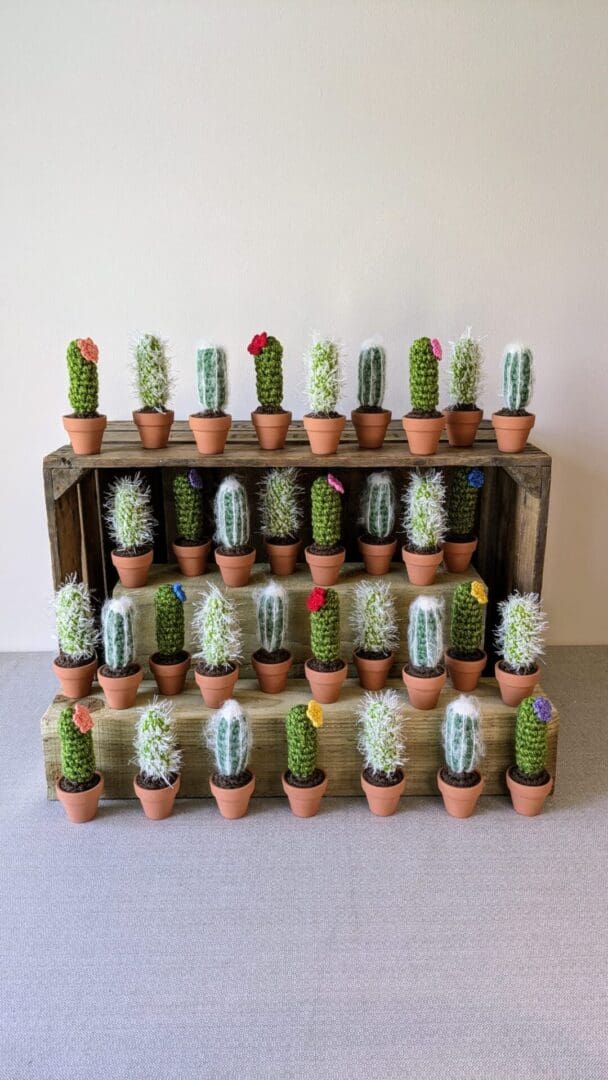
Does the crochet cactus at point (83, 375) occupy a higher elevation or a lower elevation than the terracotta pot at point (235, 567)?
higher

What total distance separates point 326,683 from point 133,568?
58 centimetres

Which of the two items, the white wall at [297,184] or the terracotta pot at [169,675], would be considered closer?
the terracotta pot at [169,675]

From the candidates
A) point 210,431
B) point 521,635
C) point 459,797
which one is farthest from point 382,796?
point 210,431

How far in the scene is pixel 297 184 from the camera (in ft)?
8.24

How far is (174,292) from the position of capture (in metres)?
2.59

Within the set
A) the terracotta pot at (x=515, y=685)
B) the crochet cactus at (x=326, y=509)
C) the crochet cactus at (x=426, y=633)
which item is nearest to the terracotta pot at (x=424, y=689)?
the crochet cactus at (x=426, y=633)

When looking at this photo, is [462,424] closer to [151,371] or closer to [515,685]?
[515,685]

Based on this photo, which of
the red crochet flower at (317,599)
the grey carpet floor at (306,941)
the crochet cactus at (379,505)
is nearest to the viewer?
the grey carpet floor at (306,941)

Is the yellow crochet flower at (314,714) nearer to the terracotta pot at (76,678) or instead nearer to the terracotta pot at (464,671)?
the terracotta pot at (464,671)

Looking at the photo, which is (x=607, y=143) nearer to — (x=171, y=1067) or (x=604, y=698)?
(x=604, y=698)

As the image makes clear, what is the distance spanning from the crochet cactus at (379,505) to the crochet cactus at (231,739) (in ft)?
1.99

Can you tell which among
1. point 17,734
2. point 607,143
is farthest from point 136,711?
point 607,143

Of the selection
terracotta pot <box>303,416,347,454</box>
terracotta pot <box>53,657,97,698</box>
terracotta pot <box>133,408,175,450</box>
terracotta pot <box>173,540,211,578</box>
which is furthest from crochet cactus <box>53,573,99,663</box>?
terracotta pot <box>303,416,347,454</box>

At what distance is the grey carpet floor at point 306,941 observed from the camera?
1489mm
